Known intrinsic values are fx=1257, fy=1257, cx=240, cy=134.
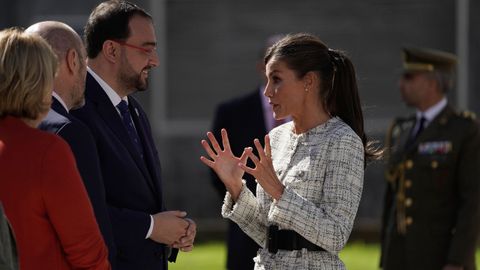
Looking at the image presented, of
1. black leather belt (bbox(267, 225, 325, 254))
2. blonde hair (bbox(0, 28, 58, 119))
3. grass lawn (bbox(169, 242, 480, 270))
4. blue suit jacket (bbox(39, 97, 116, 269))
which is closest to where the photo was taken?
blonde hair (bbox(0, 28, 58, 119))

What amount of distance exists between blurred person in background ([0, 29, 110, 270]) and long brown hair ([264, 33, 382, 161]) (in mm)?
1195

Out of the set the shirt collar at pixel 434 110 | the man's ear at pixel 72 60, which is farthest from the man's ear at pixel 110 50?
the shirt collar at pixel 434 110

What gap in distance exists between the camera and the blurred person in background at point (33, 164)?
3.80m

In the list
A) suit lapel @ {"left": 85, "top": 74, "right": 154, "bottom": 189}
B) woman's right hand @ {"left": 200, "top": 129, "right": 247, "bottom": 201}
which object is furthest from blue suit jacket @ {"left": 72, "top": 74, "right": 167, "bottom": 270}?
woman's right hand @ {"left": 200, "top": 129, "right": 247, "bottom": 201}

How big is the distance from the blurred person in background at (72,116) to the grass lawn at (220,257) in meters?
6.43

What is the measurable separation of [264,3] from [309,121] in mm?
9366

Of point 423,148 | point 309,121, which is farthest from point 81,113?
point 423,148

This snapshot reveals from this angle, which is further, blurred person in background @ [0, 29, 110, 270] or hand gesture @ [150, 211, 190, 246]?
hand gesture @ [150, 211, 190, 246]

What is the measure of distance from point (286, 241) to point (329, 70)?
2.25 ft

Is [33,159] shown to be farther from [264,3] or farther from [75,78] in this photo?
[264,3]

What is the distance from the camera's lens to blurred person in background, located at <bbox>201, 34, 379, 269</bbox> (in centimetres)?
457

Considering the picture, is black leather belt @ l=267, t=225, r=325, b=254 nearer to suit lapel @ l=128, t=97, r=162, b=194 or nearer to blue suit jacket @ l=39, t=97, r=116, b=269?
suit lapel @ l=128, t=97, r=162, b=194

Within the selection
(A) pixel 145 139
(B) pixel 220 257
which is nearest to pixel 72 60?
(A) pixel 145 139

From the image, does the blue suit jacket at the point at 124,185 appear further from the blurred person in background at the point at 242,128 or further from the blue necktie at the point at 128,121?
the blurred person in background at the point at 242,128
